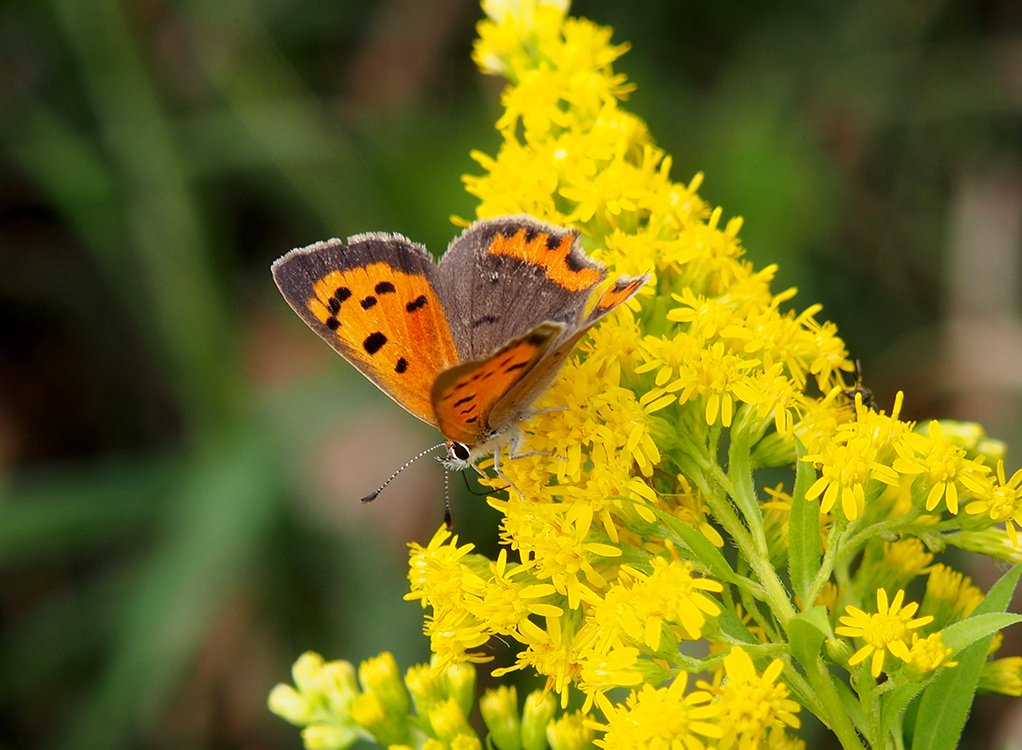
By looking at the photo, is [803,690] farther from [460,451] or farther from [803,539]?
[460,451]

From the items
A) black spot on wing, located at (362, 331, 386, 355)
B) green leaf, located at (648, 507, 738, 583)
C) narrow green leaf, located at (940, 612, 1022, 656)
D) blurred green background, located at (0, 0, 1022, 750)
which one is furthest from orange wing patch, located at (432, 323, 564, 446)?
blurred green background, located at (0, 0, 1022, 750)

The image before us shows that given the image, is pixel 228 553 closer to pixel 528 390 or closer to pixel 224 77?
pixel 224 77

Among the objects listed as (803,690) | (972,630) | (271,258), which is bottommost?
(803,690)

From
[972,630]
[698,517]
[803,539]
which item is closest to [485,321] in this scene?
[698,517]

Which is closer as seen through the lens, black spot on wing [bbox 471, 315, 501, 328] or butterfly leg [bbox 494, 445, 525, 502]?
butterfly leg [bbox 494, 445, 525, 502]

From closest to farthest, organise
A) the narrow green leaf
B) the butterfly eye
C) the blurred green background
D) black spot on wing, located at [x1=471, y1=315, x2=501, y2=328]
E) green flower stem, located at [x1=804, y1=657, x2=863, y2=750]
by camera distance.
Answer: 1. the narrow green leaf
2. green flower stem, located at [x1=804, y1=657, x2=863, y2=750]
3. black spot on wing, located at [x1=471, y1=315, x2=501, y2=328]
4. the butterfly eye
5. the blurred green background

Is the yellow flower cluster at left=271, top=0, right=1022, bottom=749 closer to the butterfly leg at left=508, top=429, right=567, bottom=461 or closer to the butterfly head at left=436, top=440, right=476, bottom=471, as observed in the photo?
the butterfly leg at left=508, top=429, right=567, bottom=461

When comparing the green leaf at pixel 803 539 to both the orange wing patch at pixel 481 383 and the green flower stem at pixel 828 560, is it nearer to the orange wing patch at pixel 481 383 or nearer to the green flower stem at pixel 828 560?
the green flower stem at pixel 828 560
